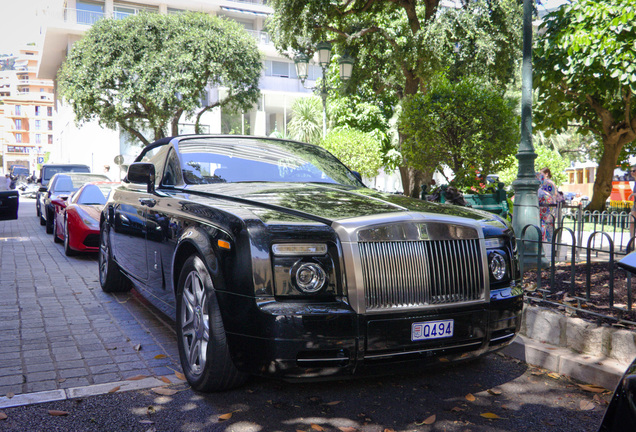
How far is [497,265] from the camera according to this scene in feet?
12.2

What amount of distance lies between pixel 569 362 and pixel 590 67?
321 inches

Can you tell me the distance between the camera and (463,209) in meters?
4.06

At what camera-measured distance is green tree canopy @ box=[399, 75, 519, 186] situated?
10961 mm

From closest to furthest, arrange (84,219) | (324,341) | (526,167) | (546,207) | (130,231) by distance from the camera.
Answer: (324,341)
(130,231)
(526,167)
(84,219)
(546,207)

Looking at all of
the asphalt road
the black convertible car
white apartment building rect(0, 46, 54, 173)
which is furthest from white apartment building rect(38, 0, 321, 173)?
white apartment building rect(0, 46, 54, 173)

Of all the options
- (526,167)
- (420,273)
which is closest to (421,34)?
(526,167)

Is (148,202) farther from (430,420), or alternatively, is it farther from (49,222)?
(49,222)

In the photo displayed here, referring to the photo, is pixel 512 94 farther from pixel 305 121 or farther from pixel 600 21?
pixel 600 21

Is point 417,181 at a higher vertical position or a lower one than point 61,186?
higher

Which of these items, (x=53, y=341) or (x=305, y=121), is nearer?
(x=53, y=341)

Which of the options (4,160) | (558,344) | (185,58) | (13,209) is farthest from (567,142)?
(4,160)

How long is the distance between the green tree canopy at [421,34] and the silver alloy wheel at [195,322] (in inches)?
393

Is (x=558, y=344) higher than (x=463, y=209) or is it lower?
lower

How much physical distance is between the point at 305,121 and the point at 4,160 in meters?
131
